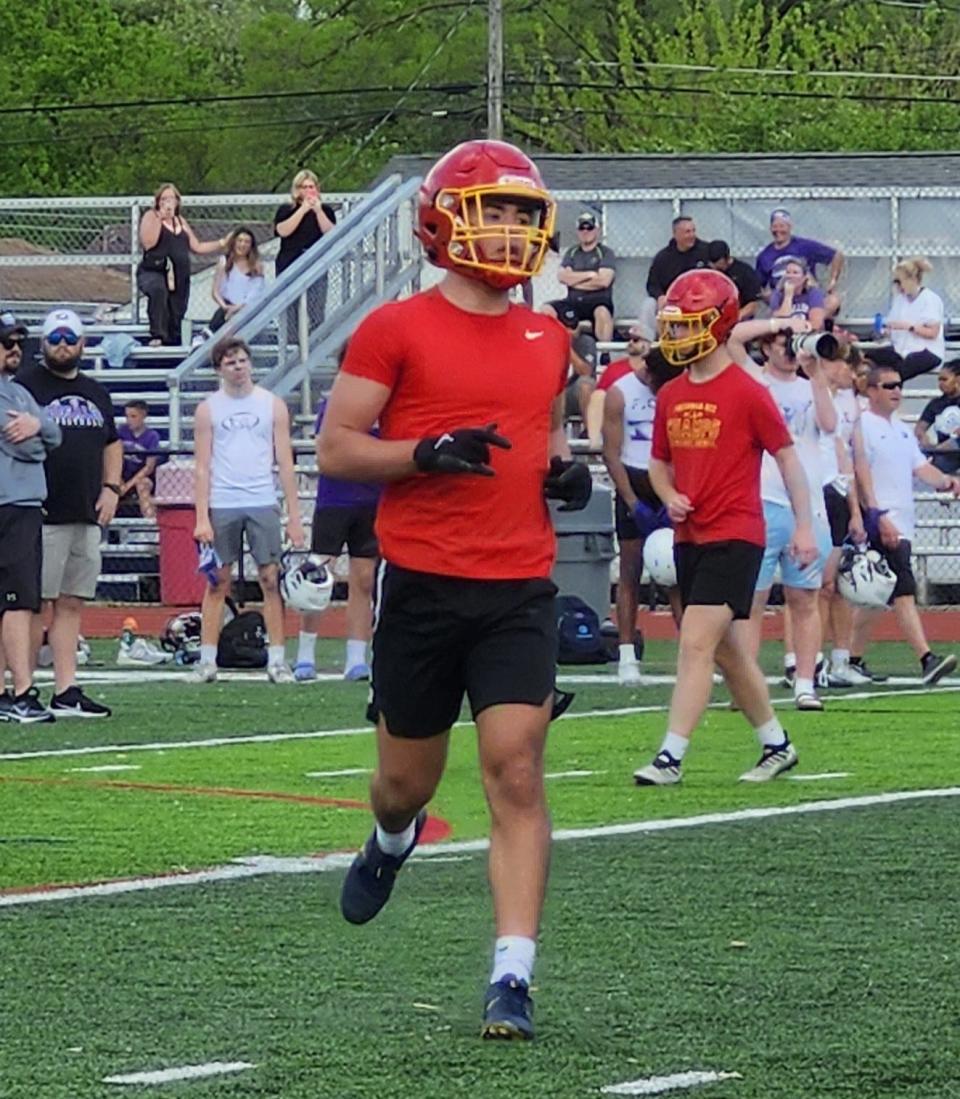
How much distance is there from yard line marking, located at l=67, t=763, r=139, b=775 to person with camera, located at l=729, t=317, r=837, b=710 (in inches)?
125

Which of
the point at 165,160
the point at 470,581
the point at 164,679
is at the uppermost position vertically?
the point at 165,160

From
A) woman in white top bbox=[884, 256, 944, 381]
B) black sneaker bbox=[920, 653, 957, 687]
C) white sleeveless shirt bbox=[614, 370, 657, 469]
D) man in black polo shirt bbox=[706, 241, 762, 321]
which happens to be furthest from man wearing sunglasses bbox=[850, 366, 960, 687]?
woman in white top bbox=[884, 256, 944, 381]

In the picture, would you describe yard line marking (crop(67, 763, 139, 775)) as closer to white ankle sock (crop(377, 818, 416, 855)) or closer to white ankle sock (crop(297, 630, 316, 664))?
white ankle sock (crop(297, 630, 316, 664))

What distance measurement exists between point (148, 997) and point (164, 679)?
34.8ft

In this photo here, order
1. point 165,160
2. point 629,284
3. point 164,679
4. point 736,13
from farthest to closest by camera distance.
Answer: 1. point 165,160
2. point 736,13
3. point 629,284
4. point 164,679

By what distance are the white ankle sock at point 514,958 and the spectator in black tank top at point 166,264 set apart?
67.0 ft

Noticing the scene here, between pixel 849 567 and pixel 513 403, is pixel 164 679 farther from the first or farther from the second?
pixel 513 403

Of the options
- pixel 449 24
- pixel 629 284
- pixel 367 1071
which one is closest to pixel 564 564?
pixel 629 284

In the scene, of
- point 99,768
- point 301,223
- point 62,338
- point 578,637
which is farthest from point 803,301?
point 99,768

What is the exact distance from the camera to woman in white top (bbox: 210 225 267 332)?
2592 cm

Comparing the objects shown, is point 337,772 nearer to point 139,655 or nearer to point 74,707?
point 74,707

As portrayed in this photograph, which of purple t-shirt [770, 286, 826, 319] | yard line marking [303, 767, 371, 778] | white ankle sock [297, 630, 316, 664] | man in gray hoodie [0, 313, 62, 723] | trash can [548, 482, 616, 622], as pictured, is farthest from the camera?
purple t-shirt [770, 286, 826, 319]

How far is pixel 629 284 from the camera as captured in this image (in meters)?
27.5

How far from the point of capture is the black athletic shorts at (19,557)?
13414mm
